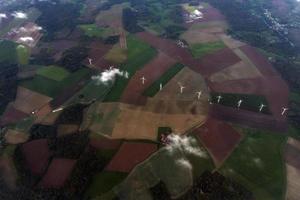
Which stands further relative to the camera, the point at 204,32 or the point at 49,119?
the point at 204,32

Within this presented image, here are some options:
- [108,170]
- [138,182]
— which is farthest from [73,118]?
[138,182]

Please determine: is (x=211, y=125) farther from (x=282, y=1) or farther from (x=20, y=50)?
(x=282, y=1)

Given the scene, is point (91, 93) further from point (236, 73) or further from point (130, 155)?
point (236, 73)

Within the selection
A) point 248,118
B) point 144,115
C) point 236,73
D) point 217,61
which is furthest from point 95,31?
point 248,118

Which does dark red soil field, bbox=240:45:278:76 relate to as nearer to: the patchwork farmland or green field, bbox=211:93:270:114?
the patchwork farmland

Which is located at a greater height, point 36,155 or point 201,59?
point 201,59

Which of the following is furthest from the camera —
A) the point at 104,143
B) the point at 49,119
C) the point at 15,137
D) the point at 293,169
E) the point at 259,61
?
the point at 259,61

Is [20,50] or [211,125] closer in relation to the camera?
[211,125]
